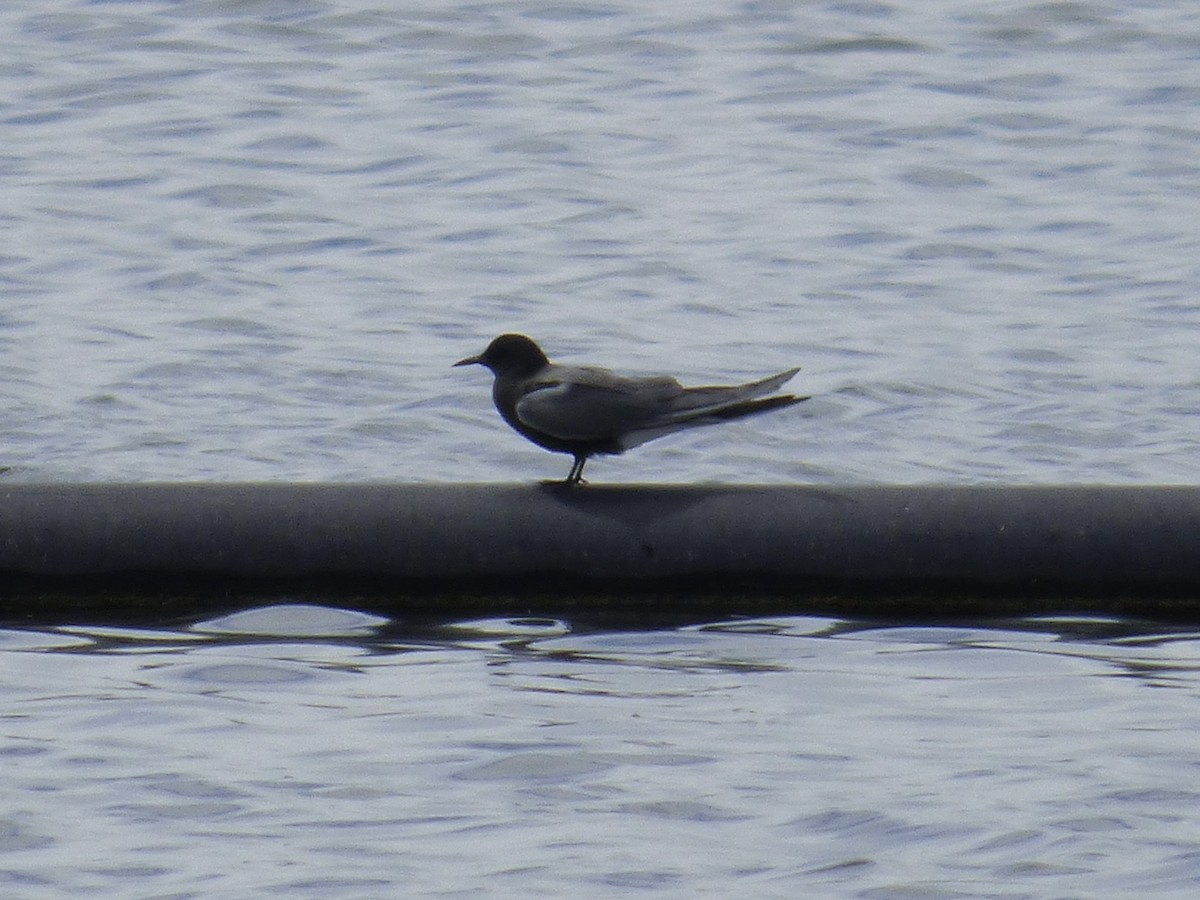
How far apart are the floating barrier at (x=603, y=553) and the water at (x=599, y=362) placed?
18cm

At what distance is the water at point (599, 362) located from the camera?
4.39 meters

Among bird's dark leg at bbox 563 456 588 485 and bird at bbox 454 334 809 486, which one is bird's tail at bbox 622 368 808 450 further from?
bird's dark leg at bbox 563 456 588 485

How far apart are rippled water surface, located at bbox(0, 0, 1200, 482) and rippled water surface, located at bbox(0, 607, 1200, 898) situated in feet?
9.90

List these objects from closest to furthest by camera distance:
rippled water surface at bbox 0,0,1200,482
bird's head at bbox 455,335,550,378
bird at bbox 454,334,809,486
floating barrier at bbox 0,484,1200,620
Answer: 1. floating barrier at bbox 0,484,1200,620
2. bird at bbox 454,334,809,486
3. bird's head at bbox 455,335,550,378
4. rippled water surface at bbox 0,0,1200,482

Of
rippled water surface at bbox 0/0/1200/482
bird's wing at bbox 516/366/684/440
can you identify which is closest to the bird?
bird's wing at bbox 516/366/684/440

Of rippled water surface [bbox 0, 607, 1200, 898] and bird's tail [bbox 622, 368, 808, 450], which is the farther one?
bird's tail [bbox 622, 368, 808, 450]

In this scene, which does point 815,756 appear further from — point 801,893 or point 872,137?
point 872,137

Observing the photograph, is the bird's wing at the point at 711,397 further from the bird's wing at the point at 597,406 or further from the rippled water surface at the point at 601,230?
the rippled water surface at the point at 601,230

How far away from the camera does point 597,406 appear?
623cm

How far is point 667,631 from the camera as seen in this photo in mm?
5934

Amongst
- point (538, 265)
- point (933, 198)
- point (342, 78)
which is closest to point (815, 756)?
point (538, 265)

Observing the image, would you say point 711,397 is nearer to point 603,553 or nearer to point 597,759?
point 603,553

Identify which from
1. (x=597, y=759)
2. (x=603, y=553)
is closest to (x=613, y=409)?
(x=603, y=553)

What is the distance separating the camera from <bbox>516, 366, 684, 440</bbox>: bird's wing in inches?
Result: 245
